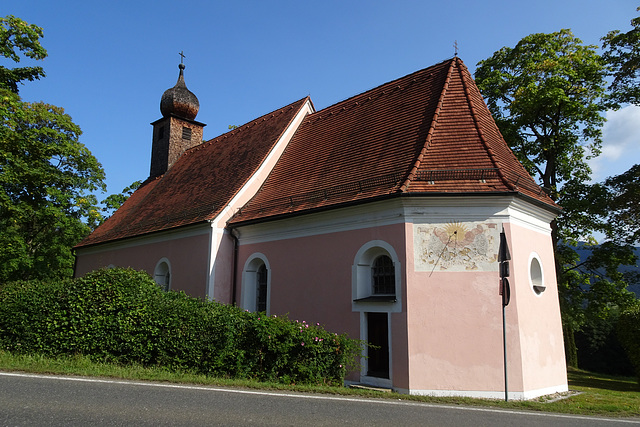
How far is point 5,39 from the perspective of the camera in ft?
51.6

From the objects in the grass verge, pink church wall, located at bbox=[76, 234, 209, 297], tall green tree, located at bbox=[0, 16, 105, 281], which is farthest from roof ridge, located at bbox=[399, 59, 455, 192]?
tall green tree, located at bbox=[0, 16, 105, 281]

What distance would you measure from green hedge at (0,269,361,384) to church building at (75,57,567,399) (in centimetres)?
173

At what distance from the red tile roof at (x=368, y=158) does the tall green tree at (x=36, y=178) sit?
12.1 ft

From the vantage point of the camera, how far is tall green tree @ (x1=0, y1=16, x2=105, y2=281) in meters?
16.1

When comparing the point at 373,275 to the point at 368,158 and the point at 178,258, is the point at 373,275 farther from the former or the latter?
the point at 178,258

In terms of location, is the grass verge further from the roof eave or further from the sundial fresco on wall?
the roof eave

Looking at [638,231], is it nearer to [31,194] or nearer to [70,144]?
[70,144]

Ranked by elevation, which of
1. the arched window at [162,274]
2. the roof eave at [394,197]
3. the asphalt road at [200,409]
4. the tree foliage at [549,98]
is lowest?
the asphalt road at [200,409]

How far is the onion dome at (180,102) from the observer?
24594mm

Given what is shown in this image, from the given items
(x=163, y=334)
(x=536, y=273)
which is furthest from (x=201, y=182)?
(x=536, y=273)

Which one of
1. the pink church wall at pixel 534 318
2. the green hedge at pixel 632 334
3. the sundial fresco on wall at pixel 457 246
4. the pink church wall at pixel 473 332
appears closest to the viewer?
the pink church wall at pixel 473 332

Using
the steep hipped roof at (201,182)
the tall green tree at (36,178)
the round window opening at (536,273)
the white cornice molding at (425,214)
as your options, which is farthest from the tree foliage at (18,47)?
the round window opening at (536,273)

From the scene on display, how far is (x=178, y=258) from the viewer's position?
1623 cm

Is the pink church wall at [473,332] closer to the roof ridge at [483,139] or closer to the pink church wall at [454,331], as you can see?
the pink church wall at [454,331]
